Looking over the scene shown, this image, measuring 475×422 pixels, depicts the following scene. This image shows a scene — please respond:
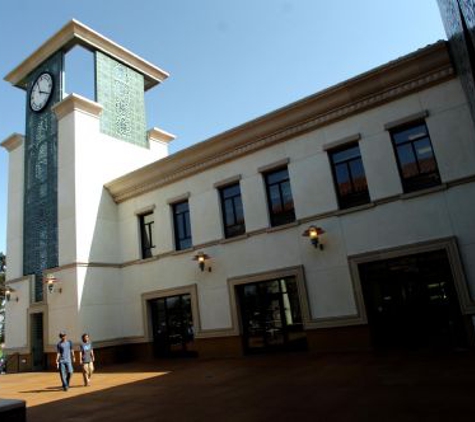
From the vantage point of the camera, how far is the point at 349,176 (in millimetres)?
13641

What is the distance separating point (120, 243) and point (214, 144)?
6968 mm

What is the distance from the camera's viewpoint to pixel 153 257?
18.0 meters

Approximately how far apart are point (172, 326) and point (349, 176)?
9.47 meters

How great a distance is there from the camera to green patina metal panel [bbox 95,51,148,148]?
21.2 metres

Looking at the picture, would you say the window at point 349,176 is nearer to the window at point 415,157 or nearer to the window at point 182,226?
the window at point 415,157

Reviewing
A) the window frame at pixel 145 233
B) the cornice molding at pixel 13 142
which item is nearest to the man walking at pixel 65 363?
the window frame at pixel 145 233

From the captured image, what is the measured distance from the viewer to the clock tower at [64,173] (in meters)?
18.4

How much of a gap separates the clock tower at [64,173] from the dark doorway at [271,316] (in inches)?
279

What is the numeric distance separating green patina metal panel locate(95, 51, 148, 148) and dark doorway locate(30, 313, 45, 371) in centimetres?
950

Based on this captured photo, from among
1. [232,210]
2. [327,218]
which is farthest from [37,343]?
[327,218]

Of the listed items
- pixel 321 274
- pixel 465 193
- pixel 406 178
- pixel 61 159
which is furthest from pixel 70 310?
pixel 465 193

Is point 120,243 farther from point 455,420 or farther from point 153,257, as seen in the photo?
point 455,420

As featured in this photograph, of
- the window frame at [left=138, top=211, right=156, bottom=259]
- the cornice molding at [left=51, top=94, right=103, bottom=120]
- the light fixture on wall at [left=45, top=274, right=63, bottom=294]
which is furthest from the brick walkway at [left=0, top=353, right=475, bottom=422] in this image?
the cornice molding at [left=51, top=94, right=103, bottom=120]

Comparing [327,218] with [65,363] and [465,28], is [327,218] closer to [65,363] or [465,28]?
[65,363]
